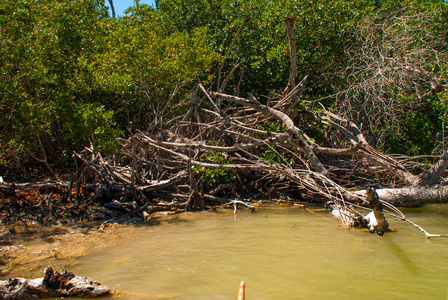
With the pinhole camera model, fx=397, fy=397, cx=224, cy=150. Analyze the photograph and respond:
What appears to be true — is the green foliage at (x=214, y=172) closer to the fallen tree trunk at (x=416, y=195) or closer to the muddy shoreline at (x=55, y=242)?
the muddy shoreline at (x=55, y=242)

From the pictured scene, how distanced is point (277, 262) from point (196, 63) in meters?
5.44

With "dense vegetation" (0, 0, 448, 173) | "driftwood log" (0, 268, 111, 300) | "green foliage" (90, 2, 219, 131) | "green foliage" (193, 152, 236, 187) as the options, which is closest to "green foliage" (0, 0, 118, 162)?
"dense vegetation" (0, 0, 448, 173)

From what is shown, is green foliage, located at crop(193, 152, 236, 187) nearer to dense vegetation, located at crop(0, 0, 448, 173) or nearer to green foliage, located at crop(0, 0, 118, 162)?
dense vegetation, located at crop(0, 0, 448, 173)

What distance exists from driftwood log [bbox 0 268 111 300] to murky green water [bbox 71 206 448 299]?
0.92 feet

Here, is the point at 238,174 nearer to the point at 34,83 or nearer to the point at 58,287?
the point at 34,83

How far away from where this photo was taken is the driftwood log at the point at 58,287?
344 centimetres

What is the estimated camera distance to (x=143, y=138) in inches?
311

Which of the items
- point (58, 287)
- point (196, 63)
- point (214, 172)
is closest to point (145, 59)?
point (196, 63)

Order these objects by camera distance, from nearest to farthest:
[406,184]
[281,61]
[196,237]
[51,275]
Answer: [51,275], [196,237], [406,184], [281,61]

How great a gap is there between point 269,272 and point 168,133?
183 inches

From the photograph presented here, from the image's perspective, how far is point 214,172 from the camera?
7703mm

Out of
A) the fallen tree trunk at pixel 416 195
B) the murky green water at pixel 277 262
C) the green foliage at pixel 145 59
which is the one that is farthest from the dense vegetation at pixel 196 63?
the murky green water at pixel 277 262

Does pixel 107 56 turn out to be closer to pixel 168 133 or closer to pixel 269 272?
pixel 168 133

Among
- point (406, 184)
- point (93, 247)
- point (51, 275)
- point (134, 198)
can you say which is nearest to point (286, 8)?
point (406, 184)
